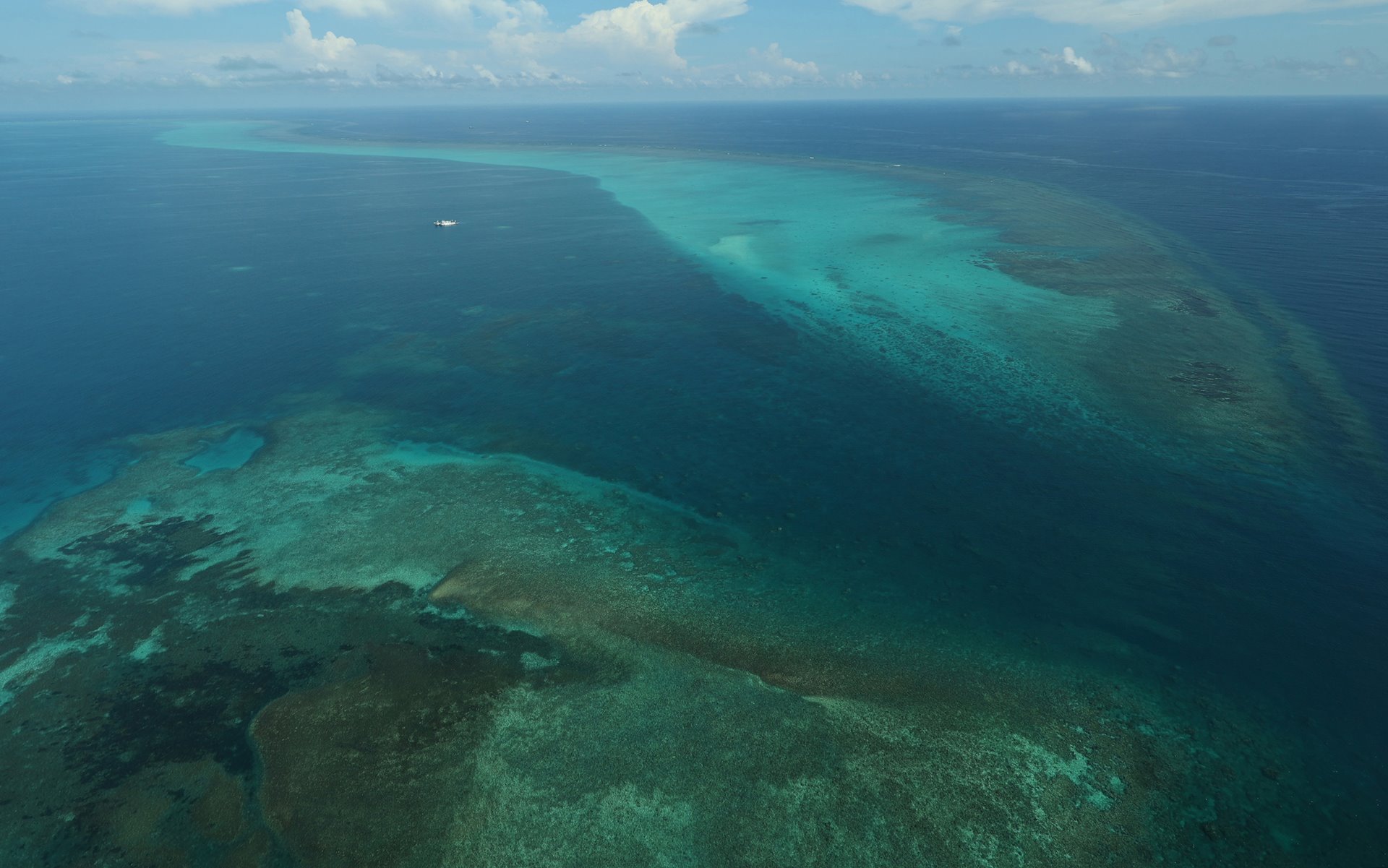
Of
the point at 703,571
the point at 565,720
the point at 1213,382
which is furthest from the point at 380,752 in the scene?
the point at 1213,382

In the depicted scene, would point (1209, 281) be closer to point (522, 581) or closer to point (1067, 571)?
point (1067, 571)

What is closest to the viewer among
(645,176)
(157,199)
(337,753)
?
(337,753)

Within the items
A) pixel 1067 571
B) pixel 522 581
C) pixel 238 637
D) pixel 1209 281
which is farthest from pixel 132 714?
pixel 1209 281

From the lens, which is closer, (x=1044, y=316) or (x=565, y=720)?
(x=565, y=720)

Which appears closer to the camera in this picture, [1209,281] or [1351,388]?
[1351,388]

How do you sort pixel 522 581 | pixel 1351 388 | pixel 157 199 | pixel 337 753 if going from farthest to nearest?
1. pixel 157 199
2. pixel 1351 388
3. pixel 522 581
4. pixel 337 753

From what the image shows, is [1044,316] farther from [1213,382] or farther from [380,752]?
[380,752]

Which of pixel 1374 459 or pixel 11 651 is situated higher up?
pixel 1374 459

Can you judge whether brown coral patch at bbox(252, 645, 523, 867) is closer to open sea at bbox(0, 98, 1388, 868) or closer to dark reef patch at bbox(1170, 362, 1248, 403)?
open sea at bbox(0, 98, 1388, 868)
